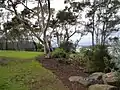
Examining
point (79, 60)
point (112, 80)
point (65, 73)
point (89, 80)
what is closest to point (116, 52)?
point (112, 80)

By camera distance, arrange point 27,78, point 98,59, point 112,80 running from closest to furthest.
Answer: point 112,80 → point 27,78 → point 98,59

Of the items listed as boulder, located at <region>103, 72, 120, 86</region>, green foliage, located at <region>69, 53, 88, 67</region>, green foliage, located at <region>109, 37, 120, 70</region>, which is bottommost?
boulder, located at <region>103, 72, 120, 86</region>

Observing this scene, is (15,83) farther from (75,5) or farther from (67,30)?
(67,30)

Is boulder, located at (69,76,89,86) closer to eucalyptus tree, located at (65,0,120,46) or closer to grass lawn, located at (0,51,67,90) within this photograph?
grass lawn, located at (0,51,67,90)

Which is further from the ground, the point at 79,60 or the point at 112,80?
the point at 79,60

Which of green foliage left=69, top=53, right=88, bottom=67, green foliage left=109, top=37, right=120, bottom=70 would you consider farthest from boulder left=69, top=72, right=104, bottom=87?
green foliage left=69, top=53, right=88, bottom=67

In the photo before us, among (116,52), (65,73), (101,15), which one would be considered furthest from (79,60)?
(101,15)

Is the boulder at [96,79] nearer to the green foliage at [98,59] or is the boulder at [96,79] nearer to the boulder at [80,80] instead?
the boulder at [80,80]

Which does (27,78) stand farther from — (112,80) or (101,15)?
(101,15)

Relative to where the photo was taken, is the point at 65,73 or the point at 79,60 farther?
the point at 79,60

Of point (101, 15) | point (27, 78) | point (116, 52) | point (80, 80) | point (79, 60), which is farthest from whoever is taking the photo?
point (101, 15)

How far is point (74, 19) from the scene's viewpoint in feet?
113

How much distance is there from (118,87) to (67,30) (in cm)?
2959

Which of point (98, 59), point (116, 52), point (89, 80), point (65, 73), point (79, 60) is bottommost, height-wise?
point (89, 80)
